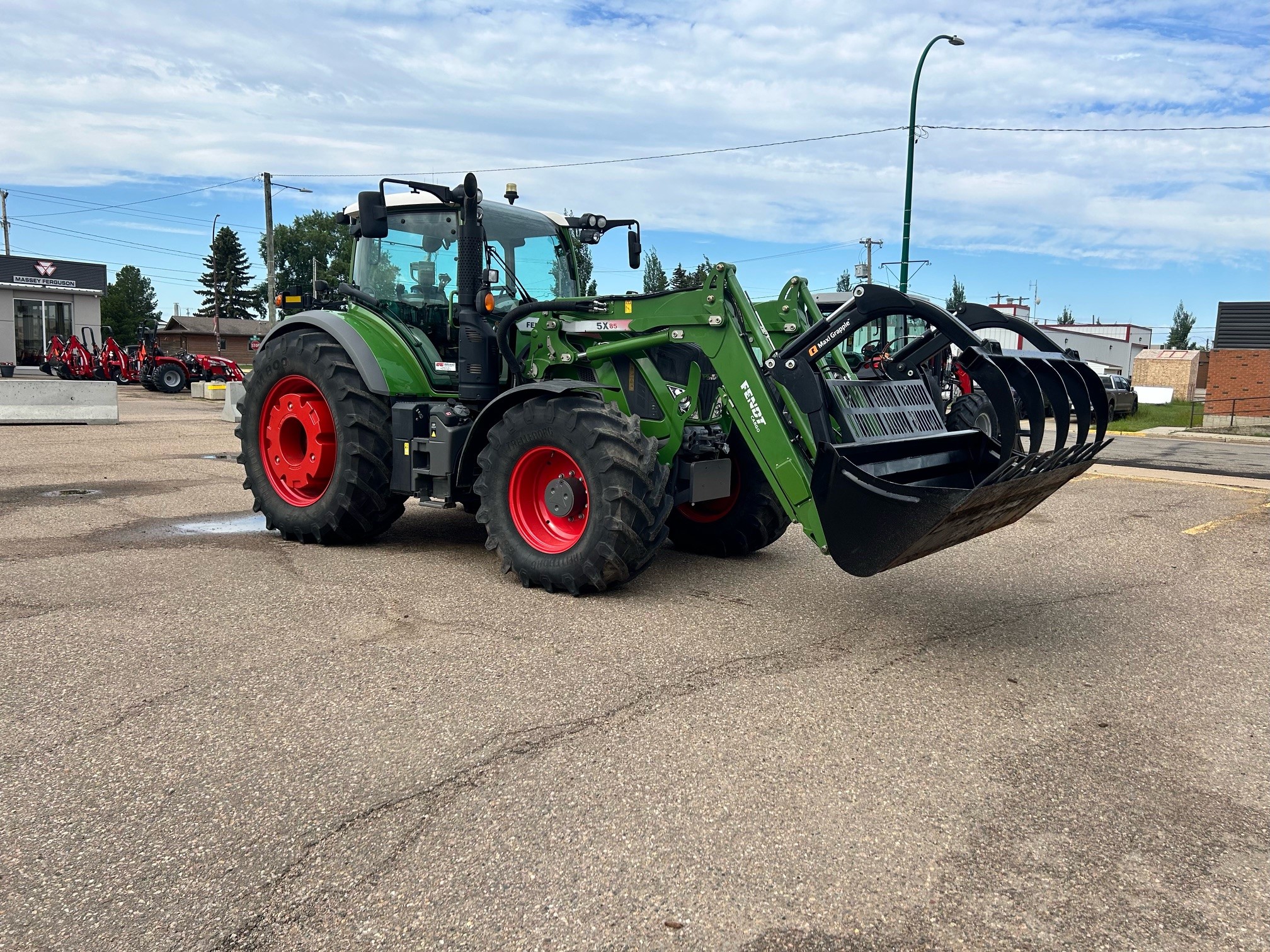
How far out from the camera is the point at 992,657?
5.25 meters

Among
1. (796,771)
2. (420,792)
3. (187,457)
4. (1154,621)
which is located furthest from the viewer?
(187,457)

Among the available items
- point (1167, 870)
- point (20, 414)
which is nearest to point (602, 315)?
point (1167, 870)

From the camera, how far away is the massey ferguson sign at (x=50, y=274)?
43750mm

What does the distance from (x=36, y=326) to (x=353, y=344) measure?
141 feet

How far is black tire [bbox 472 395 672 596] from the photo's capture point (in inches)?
229

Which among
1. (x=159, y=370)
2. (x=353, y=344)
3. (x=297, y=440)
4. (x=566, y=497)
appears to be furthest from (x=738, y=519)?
(x=159, y=370)

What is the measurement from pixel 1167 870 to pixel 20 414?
19.7 meters

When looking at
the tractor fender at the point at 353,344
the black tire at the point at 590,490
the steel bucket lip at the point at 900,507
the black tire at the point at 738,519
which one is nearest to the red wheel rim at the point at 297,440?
the tractor fender at the point at 353,344

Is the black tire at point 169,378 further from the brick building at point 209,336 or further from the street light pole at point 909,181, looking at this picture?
the brick building at point 209,336

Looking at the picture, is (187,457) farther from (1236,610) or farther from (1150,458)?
(1150,458)

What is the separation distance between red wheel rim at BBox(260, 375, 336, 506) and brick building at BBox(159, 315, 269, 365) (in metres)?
75.1

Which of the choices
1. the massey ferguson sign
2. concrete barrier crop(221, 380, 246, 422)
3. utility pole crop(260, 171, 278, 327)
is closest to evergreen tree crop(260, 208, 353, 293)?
the massey ferguson sign

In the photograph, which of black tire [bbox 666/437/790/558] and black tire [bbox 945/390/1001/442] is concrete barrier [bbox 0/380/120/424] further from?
black tire [bbox 945/390/1001/442]

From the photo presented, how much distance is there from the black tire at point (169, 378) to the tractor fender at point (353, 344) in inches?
1013
